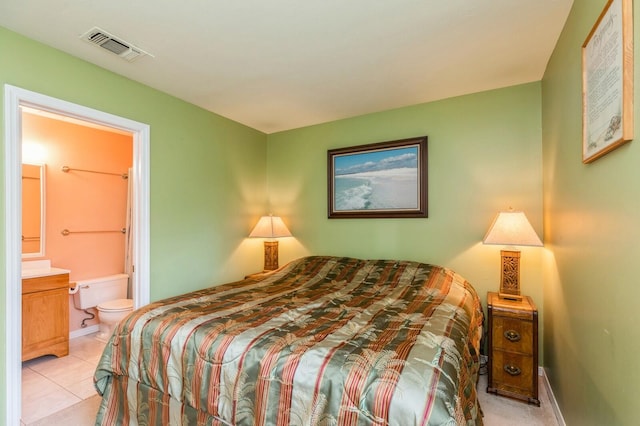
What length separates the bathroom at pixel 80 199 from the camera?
10.5 ft

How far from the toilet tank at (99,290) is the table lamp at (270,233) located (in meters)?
1.82

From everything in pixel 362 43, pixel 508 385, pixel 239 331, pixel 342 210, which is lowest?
pixel 508 385

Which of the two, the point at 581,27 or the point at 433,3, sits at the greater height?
the point at 433,3

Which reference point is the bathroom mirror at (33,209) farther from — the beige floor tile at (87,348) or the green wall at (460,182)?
the green wall at (460,182)

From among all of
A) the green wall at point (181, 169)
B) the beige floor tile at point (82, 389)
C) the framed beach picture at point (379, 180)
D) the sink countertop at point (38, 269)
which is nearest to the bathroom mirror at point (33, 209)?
the sink countertop at point (38, 269)

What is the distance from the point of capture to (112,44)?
1858 millimetres

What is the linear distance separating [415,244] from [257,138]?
2.25 m

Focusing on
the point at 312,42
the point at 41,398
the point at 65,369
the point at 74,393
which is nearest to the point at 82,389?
the point at 74,393

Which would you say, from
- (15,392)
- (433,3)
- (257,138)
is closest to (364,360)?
(433,3)

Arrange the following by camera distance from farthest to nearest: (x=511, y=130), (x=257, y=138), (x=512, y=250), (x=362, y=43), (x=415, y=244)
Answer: (x=257, y=138) → (x=415, y=244) → (x=511, y=130) → (x=512, y=250) → (x=362, y=43)

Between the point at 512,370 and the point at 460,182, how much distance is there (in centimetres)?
152

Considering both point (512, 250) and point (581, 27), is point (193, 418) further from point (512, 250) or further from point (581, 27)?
point (581, 27)

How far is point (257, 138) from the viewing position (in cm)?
366

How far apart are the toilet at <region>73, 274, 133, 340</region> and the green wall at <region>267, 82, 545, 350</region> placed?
215 centimetres
